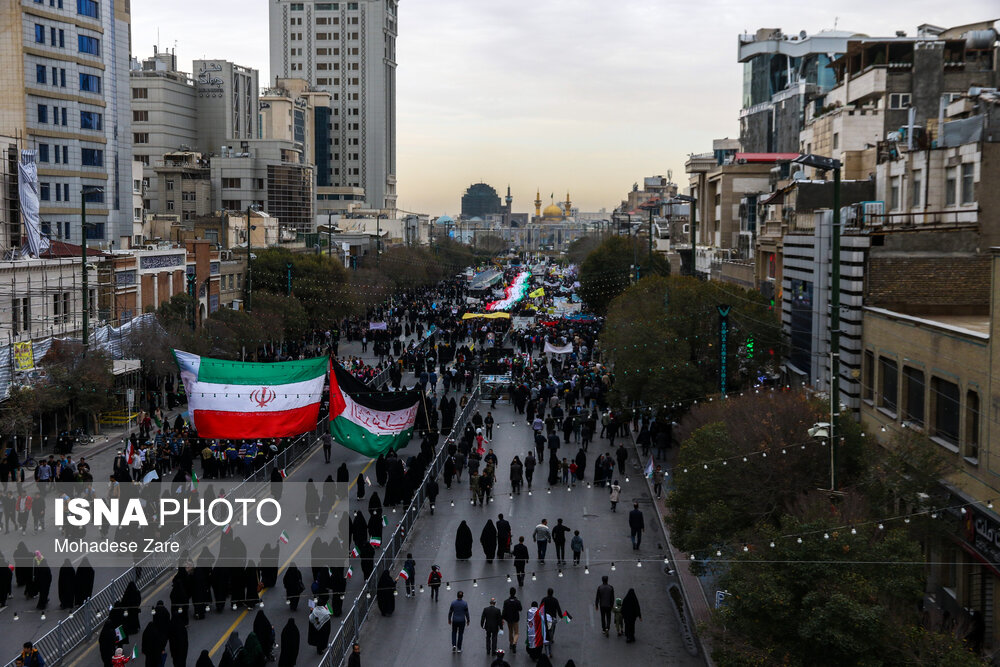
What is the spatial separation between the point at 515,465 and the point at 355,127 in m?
141

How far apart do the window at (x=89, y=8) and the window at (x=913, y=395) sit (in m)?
42.2

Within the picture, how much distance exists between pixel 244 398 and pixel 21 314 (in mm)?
17826

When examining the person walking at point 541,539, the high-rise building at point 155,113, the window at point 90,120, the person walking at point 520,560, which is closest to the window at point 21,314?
the window at point 90,120

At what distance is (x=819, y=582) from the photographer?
12.5 m

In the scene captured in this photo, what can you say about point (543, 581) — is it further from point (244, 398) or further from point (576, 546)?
point (244, 398)

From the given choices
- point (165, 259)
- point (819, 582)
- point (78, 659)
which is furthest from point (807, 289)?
point (165, 259)

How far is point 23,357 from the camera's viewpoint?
98.7 ft

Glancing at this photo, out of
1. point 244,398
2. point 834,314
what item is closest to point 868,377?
point 834,314

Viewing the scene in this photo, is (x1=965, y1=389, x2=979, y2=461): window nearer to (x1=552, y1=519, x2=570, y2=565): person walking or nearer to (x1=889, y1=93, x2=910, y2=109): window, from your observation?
(x1=552, y1=519, x2=570, y2=565): person walking

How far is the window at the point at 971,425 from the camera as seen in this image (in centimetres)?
1758

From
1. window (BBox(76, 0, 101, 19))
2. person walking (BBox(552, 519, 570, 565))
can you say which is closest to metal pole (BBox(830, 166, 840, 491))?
person walking (BBox(552, 519, 570, 565))

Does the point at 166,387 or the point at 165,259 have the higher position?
the point at 165,259

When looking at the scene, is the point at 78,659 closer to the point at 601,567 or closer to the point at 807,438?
the point at 601,567

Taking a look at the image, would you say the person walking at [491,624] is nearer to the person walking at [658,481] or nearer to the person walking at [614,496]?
the person walking at [614,496]
